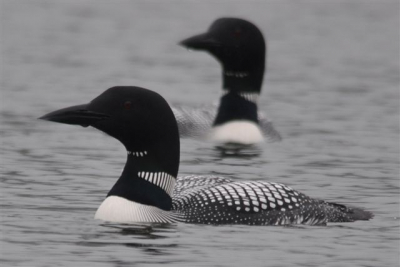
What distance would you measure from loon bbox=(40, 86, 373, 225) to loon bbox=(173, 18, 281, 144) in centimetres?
403

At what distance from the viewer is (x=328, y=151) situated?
12406mm

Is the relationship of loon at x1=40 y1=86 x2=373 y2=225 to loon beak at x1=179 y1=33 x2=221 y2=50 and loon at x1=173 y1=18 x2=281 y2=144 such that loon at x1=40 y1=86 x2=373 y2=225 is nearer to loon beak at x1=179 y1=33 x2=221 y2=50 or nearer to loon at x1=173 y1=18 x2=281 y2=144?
loon beak at x1=179 y1=33 x2=221 y2=50

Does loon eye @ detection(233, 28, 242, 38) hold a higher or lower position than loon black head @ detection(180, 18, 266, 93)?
higher

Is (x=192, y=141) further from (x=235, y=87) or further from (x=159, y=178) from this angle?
(x=159, y=178)

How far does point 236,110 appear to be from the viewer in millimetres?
13086

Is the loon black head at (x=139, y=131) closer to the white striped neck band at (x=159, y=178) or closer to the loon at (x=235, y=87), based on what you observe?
the white striped neck band at (x=159, y=178)

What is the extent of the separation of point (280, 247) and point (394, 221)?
4.09ft

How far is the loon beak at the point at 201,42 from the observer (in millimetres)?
12648

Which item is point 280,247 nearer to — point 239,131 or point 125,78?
point 239,131

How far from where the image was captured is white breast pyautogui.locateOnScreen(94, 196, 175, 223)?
858cm

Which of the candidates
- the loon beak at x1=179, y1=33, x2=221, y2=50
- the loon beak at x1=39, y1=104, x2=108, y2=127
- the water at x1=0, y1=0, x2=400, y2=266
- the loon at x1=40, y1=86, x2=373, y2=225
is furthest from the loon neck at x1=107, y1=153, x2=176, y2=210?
the loon beak at x1=179, y1=33, x2=221, y2=50

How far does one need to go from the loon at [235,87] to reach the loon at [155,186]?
13.2 feet

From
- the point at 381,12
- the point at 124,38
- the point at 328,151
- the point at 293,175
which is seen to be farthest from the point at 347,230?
the point at 381,12

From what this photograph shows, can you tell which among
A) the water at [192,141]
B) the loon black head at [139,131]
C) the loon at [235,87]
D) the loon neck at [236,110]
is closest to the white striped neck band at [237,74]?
the loon at [235,87]
